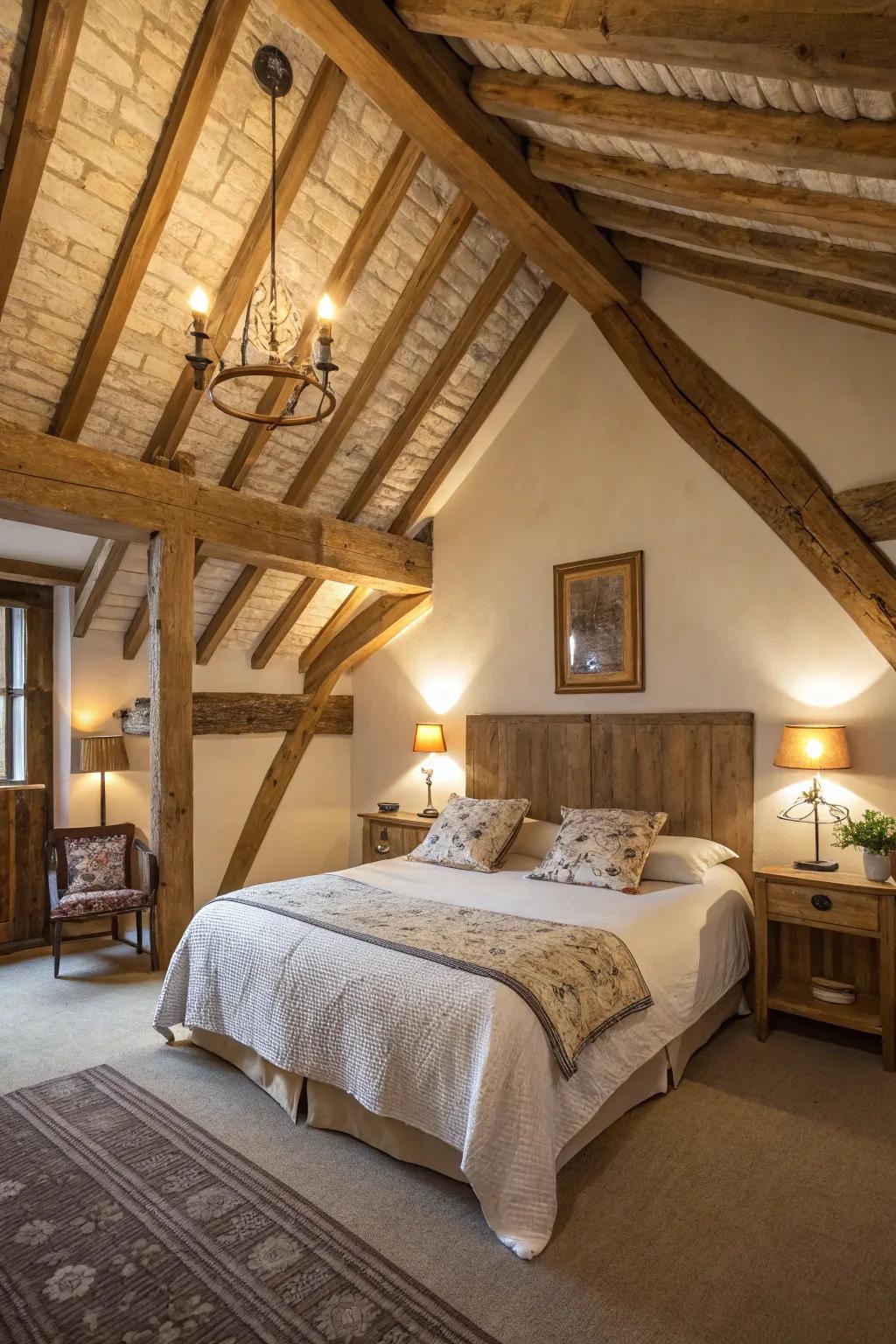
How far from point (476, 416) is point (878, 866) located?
3.43m

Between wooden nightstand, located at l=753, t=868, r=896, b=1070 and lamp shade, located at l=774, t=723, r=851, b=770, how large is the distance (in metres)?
0.47

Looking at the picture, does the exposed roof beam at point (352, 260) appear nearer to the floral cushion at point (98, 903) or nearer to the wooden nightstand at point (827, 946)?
the floral cushion at point (98, 903)

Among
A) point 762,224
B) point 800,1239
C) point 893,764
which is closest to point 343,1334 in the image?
point 800,1239

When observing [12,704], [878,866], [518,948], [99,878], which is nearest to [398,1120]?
[518,948]

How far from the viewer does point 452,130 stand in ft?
9.15

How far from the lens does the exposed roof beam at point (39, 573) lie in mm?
4629

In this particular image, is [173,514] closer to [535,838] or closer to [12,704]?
[12,704]

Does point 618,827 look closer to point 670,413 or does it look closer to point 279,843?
point 670,413

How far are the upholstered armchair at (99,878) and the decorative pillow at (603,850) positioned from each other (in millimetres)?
2062

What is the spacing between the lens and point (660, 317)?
13.5 feet

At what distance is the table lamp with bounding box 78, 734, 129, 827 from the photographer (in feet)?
15.0

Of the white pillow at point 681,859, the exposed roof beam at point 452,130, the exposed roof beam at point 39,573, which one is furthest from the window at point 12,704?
the white pillow at point 681,859

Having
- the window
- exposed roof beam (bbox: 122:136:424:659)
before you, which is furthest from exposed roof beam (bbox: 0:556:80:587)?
exposed roof beam (bbox: 122:136:424:659)

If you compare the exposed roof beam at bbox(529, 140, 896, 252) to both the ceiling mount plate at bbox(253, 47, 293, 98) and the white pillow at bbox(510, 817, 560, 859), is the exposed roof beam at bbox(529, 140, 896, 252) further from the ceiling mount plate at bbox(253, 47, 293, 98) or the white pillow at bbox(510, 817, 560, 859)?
the white pillow at bbox(510, 817, 560, 859)
